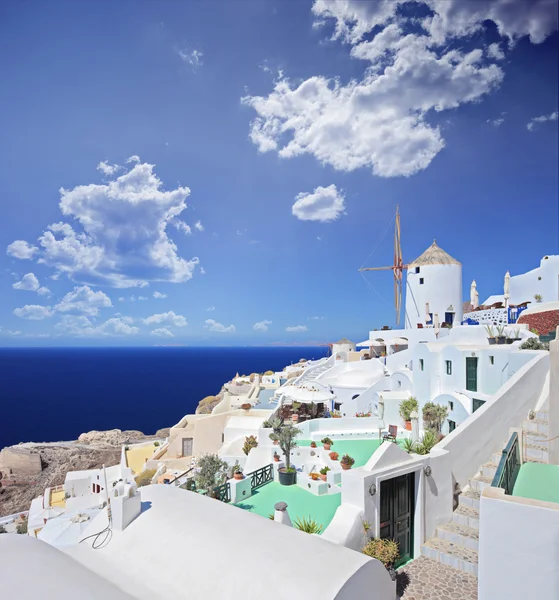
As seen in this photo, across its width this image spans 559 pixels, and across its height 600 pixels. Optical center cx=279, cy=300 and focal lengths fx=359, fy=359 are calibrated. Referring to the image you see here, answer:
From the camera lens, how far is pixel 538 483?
6.76 meters

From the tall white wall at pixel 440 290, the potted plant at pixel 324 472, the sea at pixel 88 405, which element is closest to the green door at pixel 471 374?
the potted plant at pixel 324 472

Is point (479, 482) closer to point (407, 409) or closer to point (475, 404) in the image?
point (475, 404)

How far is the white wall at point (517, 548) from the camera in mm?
4914

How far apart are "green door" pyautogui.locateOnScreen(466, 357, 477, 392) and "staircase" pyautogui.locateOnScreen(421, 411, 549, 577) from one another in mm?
4881

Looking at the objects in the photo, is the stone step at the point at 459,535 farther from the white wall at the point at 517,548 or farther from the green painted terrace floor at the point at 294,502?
the white wall at the point at 517,548

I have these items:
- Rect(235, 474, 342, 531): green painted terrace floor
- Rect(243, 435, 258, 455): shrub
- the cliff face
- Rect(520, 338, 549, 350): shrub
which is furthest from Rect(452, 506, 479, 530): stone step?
the cliff face

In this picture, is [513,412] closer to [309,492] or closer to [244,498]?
[309,492]

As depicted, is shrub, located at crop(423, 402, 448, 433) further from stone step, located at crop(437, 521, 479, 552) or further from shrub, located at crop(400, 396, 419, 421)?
stone step, located at crop(437, 521, 479, 552)

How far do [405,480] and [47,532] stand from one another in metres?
12.2

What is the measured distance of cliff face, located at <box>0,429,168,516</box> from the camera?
31125 mm

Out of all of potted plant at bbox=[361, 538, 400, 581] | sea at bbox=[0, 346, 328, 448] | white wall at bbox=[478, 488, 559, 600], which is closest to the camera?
white wall at bbox=[478, 488, 559, 600]

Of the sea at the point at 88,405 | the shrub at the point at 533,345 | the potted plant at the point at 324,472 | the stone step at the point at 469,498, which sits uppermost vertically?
the shrub at the point at 533,345

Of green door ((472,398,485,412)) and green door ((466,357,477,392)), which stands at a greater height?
green door ((466,357,477,392))

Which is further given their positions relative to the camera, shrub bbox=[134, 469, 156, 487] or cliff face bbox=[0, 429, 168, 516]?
cliff face bbox=[0, 429, 168, 516]
